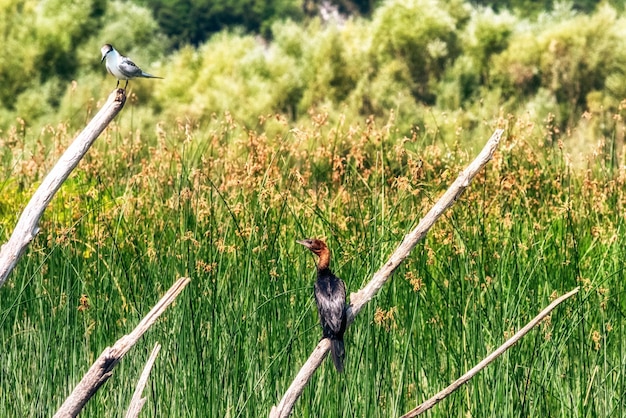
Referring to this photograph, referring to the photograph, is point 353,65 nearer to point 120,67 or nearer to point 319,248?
point 120,67

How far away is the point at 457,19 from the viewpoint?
33406 mm

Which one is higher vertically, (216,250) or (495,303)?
(495,303)

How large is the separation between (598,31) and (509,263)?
27344mm

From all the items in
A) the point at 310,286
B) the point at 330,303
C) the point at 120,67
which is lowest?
the point at 310,286

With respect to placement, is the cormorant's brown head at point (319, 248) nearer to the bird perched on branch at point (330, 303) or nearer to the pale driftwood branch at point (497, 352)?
the bird perched on branch at point (330, 303)

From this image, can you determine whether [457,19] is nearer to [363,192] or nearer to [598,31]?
[598,31]

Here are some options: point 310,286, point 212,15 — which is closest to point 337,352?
point 310,286

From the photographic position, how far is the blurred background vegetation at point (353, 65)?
2825 cm

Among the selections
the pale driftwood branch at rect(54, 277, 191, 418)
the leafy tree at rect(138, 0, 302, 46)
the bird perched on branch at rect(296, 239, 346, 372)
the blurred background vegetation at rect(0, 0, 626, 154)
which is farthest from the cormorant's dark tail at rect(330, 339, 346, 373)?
the leafy tree at rect(138, 0, 302, 46)

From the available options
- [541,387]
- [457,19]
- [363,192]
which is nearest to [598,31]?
[457,19]

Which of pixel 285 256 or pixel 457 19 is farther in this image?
pixel 457 19

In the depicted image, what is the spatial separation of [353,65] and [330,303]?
2765 centimetres

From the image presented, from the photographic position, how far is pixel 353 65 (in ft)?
99.1

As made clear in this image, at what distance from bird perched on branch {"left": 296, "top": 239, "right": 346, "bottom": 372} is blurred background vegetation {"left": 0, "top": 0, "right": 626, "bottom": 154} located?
22.7 metres
